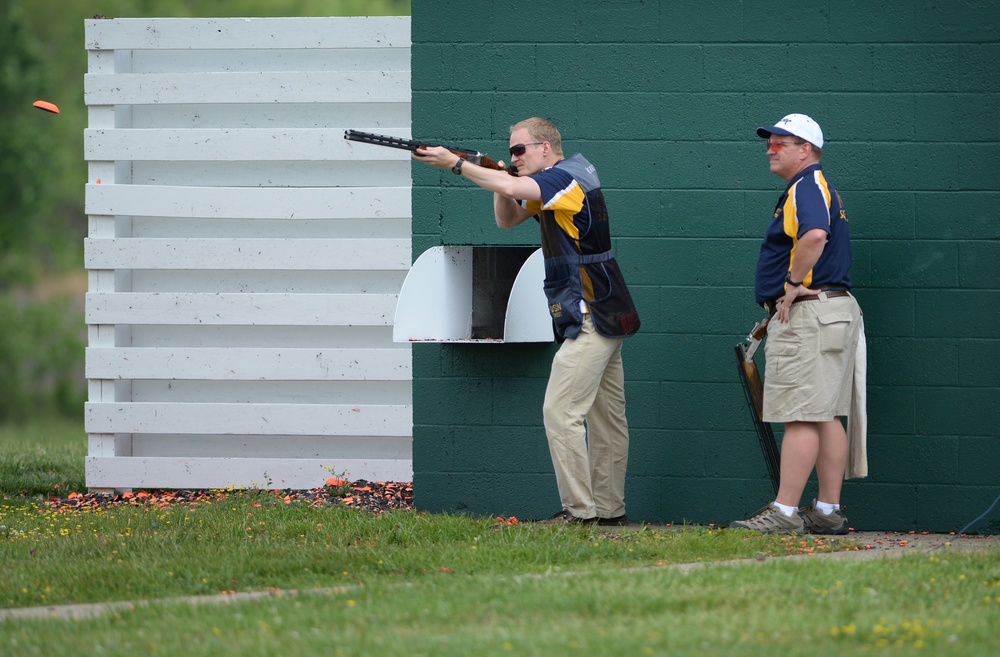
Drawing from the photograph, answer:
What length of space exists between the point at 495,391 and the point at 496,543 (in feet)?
3.81

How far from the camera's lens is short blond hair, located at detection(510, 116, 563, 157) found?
6.26m

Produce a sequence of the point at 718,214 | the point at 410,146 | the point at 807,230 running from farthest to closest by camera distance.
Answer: the point at 718,214 < the point at 410,146 < the point at 807,230

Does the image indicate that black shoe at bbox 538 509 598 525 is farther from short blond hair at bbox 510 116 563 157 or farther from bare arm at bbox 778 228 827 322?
short blond hair at bbox 510 116 563 157

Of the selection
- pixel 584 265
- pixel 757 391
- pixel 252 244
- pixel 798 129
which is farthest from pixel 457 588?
pixel 252 244

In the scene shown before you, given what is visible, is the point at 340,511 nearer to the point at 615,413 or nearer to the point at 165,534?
the point at 165,534

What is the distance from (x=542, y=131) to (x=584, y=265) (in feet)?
2.28

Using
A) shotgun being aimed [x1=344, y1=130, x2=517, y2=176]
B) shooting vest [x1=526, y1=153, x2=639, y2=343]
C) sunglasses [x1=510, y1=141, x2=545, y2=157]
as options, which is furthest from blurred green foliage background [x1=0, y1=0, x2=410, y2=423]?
shooting vest [x1=526, y1=153, x2=639, y2=343]

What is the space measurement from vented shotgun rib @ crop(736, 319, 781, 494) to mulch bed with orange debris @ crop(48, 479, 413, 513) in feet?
6.60

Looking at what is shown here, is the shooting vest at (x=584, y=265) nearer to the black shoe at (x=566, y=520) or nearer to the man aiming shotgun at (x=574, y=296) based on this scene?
the man aiming shotgun at (x=574, y=296)

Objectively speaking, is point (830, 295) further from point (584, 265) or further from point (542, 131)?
point (542, 131)

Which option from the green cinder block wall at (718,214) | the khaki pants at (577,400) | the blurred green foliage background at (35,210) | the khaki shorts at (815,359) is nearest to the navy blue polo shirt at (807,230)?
the khaki shorts at (815,359)

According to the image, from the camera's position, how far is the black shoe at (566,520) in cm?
631

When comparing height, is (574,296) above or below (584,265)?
below

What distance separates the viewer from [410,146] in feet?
19.9
